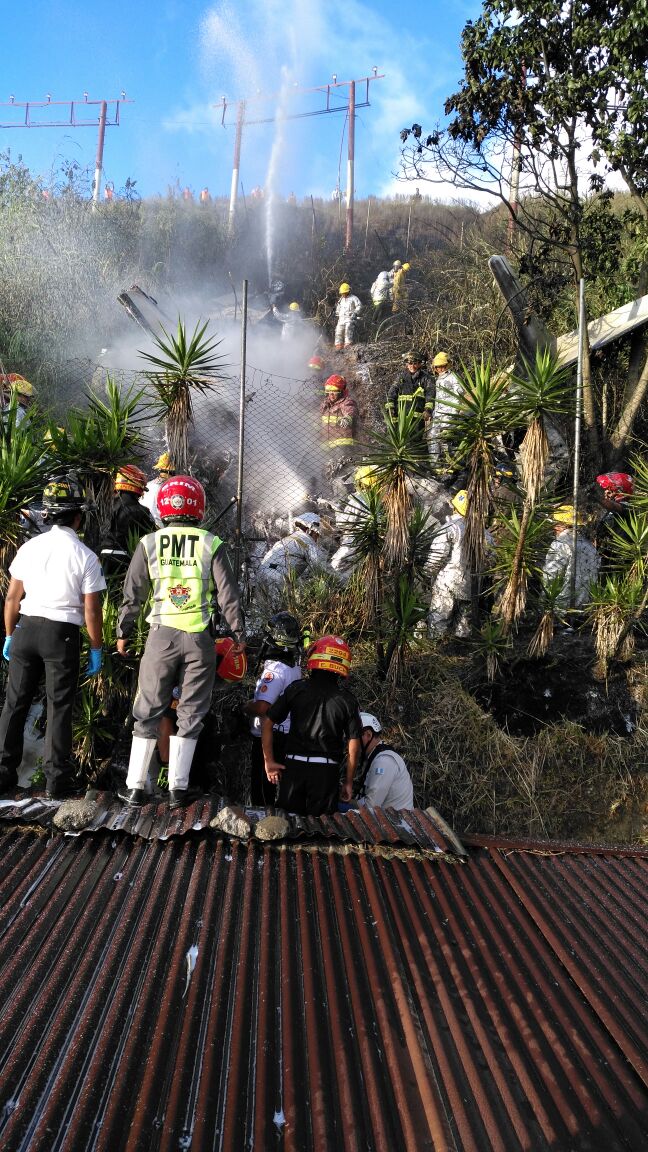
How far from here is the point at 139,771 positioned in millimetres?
4840

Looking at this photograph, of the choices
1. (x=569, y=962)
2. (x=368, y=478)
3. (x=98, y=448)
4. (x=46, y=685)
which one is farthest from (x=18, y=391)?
(x=569, y=962)

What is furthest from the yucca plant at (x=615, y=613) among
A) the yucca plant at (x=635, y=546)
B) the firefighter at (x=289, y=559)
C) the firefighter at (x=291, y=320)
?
the firefighter at (x=291, y=320)

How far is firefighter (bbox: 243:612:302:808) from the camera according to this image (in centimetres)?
586

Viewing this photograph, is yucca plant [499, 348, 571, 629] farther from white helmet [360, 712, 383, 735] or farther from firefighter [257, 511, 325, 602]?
firefighter [257, 511, 325, 602]

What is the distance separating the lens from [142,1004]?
2941 mm

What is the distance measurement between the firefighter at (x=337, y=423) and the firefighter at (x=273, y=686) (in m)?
4.28

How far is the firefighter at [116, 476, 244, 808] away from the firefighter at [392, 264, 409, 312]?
11075mm

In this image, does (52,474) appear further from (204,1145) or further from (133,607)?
(204,1145)

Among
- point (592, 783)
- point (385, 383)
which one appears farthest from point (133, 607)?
point (385, 383)

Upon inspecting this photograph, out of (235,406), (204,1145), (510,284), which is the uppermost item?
(510,284)

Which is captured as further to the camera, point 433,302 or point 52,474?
point 433,302

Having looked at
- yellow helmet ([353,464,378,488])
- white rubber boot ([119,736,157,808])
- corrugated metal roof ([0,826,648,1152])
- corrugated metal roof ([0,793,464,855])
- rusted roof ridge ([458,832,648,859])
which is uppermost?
yellow helmet ([353,464,378,488])

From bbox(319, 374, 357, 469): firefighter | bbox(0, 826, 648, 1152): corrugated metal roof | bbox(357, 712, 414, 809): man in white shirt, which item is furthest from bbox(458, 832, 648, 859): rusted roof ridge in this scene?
bbox(319, 374, 357, 469): firefighter

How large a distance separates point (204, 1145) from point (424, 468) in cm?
546
